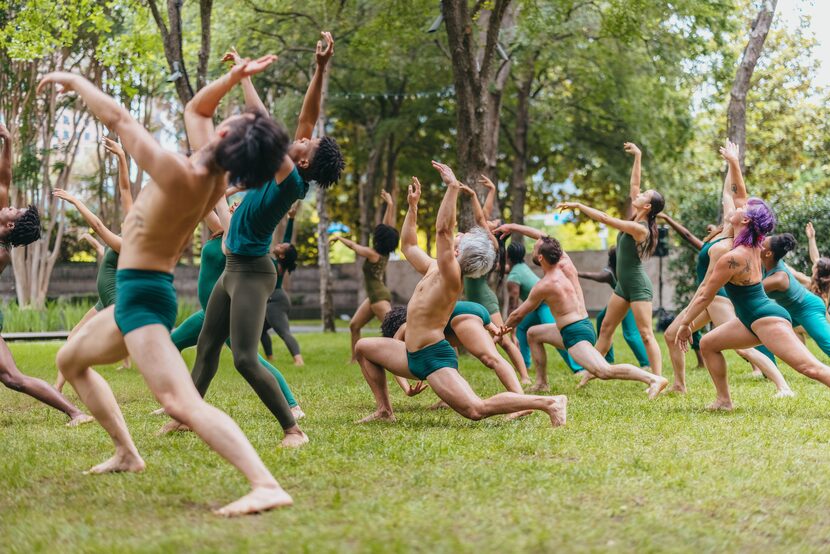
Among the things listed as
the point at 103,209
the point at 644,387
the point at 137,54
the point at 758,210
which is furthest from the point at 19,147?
the point at 758,210

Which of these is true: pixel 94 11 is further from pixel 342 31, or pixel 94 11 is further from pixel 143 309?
pixel 143 309

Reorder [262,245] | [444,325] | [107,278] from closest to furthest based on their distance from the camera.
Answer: [262,245], [444,325], [107,278]

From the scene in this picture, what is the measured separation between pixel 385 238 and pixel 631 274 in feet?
11.0

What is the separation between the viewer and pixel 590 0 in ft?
57.6

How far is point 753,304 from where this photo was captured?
315 inches

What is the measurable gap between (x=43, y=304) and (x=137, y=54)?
9462 millimetres

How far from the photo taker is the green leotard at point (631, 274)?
10.7 metres

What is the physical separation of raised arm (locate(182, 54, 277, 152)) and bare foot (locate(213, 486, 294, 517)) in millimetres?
2074

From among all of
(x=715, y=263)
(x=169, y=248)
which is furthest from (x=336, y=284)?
(x=169, y=248)

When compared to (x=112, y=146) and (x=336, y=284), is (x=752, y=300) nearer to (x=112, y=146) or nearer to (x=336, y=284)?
(x=112, y=146)

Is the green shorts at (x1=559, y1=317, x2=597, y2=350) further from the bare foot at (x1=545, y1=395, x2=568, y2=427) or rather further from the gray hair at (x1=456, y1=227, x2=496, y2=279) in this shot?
the gray hair at (x1=456, y1=227, x2=496, y2=279)


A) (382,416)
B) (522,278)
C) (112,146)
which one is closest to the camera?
(112,146)

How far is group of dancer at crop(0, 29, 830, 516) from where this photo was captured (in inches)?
191

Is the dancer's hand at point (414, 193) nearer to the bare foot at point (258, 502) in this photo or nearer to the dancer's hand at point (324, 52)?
the dancer's hand at point (324, 52)
